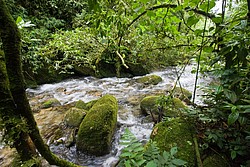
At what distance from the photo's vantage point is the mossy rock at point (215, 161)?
4.74 feet

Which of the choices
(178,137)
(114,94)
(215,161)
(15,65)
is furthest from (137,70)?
(15,65)

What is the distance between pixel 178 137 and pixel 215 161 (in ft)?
1.13

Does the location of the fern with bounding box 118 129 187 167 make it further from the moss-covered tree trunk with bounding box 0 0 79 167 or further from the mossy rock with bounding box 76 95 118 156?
the mossy rock with bounding box 76 95 118 156

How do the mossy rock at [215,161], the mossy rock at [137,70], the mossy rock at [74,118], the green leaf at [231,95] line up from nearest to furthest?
1. the green leaf at [231,95]
2. the mossy rock at [215,161]
3. the mossy rock at [74,118]
4. the mossy rock at [137,70]

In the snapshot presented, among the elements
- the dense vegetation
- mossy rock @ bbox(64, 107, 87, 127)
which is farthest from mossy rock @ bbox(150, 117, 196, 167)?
mossy rock @ bbox(64, 107, 87, 127)

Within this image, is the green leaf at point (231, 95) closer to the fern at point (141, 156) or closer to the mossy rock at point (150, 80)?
the fern at point (141, 156)

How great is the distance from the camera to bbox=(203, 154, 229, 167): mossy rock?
145cm

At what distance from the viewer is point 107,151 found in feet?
10.3

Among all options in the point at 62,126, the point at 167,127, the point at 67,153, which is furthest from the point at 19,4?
the point at 167,127

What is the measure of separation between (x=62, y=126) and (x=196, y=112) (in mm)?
3047

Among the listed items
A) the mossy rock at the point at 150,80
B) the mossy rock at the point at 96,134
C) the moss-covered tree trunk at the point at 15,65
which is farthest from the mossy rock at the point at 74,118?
the mossy rock at the point at 150,80

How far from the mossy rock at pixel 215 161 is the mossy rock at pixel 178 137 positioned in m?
0.10

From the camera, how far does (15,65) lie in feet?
2.84

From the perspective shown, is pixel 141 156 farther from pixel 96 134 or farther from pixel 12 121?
pixel 96 134
